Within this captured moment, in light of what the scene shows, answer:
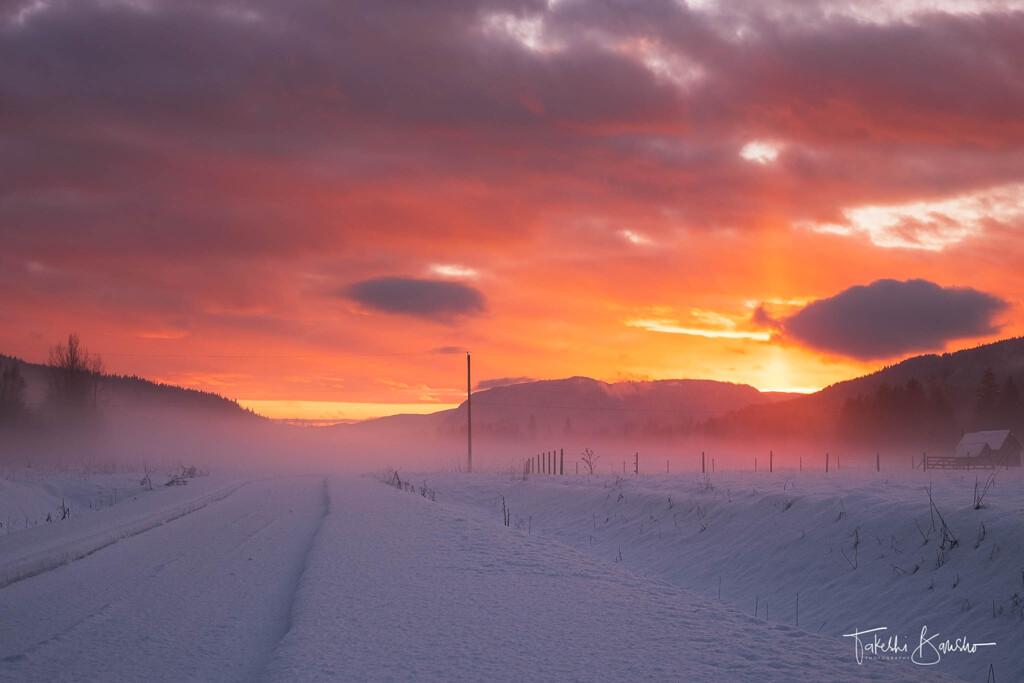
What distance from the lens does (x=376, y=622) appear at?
306 inches

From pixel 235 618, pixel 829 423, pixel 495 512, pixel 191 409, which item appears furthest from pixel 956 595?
pixel 191 409

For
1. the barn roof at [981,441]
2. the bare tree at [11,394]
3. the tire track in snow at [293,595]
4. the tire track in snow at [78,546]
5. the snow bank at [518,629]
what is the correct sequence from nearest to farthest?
the snow bank at [518,629] → the tire track in snow at [293,595] → the tire track in snow at [78,546] → the barn roof at [981,441] → the bare tree at [11,394]

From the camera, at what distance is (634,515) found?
67.1 feet

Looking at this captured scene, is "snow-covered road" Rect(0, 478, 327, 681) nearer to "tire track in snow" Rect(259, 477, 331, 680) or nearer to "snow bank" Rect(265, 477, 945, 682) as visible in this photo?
"tire track in snow" Rect(259, 477, 331, 680)

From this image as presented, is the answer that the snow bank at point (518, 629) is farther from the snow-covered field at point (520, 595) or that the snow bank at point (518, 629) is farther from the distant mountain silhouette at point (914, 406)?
the distant mountain silhouette at point (914, 406)

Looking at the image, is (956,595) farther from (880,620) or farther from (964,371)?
(964,371)

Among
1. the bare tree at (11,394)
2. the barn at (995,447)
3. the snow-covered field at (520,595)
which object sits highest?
the bare tree at (11,394)

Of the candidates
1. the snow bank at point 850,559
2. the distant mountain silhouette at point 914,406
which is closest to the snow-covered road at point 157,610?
the snow bank at point 850,559

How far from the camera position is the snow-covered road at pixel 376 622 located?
6203 millimetres

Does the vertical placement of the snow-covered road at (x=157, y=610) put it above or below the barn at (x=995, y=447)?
above

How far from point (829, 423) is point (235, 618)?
147 meters

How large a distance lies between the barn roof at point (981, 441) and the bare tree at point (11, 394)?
96365 millimetres

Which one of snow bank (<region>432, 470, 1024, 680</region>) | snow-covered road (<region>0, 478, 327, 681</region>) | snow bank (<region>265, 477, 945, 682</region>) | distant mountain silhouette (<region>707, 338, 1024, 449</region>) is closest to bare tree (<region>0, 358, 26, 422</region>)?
snow-covered road (<region>0, 478, 327, 681</region>)

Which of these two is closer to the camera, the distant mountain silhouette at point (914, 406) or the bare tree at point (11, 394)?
the bare tree at point (11, 394)
